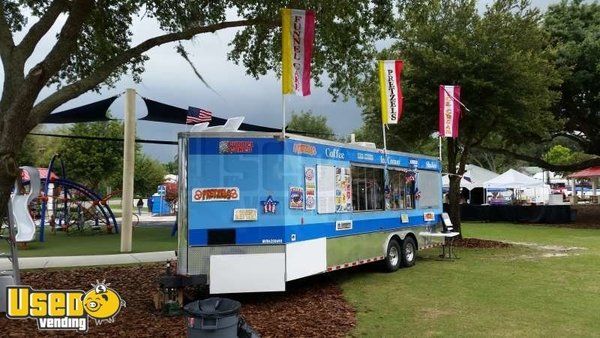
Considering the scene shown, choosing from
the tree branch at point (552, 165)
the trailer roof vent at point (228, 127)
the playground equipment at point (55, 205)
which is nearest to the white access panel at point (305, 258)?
the trailer roof vent at point (228, 127)

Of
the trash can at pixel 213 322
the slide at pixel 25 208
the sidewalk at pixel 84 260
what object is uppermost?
the slide at pixel 25 208

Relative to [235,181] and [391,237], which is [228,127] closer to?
[235,181]

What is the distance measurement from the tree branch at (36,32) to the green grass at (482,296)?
5365 mm

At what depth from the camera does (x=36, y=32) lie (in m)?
7.02

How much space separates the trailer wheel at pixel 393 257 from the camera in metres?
11.9

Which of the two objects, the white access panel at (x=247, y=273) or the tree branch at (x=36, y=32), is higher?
the tree branch at (x=36, y=32)

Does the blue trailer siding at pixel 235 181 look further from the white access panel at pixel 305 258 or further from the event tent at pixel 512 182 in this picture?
the event tent at pixel 512 182

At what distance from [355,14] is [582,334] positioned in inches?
259

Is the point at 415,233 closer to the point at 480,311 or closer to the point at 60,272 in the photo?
the point at 480,311

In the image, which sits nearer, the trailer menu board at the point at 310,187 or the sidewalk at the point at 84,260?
the trailer menu board at the point at 310,187

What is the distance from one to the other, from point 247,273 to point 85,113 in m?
11.6

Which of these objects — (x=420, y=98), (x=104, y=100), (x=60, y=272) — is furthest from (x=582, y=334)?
(x=104, y=100)

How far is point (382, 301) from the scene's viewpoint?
8.93m

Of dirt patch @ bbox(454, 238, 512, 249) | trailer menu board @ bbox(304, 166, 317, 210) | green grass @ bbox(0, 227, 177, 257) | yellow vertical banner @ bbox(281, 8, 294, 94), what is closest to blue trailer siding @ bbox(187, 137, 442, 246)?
trailer menu board @ bbox(304, 166, 317, 210)
